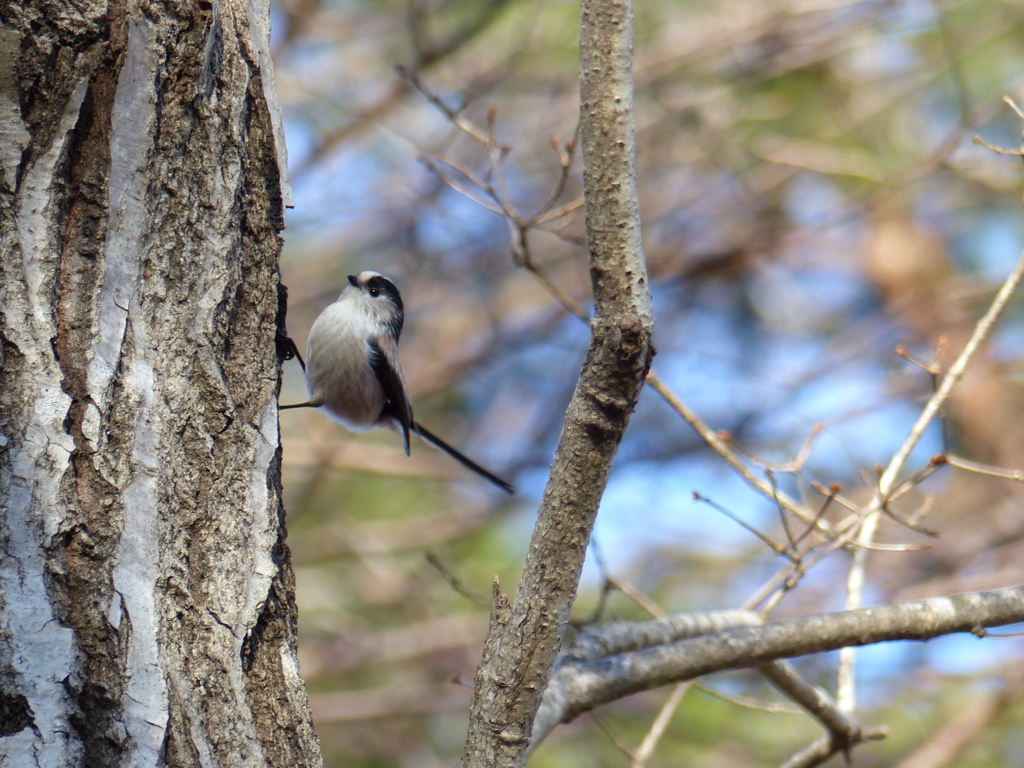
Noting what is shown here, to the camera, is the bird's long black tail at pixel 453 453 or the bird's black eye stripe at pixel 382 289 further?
the bird's black eye stripe at pixel 382 289

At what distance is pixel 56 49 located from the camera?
1.40m

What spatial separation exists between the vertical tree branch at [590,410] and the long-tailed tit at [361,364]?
6.87ft

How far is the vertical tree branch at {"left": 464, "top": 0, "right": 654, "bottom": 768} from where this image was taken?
50.8 inches

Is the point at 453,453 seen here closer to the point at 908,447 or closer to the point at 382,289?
the point at 382,289

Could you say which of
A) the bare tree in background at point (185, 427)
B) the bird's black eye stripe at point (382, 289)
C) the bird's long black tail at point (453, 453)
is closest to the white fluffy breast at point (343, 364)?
the bird's black eye stripe at point (382, 289)

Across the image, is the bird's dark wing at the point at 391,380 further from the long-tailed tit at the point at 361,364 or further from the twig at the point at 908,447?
the twig at the point at 908,447

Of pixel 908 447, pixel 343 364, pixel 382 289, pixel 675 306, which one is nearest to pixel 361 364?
pixel 343 364

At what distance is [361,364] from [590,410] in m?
2.39

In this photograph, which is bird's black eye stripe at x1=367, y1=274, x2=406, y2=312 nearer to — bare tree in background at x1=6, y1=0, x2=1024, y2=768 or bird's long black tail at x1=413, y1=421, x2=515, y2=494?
bird's long black tail at x1=413, y1=421, x2=515, y2=494

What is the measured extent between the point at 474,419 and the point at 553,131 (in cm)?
314

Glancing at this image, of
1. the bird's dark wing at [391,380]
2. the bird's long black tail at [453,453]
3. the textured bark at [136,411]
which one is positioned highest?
the bird's dark wing at [391,380]

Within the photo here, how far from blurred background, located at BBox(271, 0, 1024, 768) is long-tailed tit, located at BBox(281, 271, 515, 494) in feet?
6.55

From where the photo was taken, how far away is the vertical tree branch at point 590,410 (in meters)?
1.29

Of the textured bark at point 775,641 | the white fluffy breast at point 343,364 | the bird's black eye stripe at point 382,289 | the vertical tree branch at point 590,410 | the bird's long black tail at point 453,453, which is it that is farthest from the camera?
the bird's black eye stripe at point 382,289
